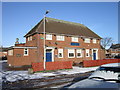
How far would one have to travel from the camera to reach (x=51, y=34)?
2216 centimetres

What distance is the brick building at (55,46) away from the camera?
19391 mm

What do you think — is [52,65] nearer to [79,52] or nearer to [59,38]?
[59,38]

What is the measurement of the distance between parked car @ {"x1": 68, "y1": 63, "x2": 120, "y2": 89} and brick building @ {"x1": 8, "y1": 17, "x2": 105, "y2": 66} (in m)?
16.4

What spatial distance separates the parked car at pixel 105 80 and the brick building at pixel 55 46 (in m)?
16.4

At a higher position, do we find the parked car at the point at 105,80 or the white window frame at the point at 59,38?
the white window frame at the point at 59,38

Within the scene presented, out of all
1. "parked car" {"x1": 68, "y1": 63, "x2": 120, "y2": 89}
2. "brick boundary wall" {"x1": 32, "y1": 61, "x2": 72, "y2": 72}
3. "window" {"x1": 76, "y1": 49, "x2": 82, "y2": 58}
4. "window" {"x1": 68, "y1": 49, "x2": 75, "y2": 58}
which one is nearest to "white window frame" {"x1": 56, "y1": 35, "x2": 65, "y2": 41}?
"window" {"x1": 68, "y1": 49, "x2": 75, "y2": 58}

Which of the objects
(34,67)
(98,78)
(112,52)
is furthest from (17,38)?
(112,52)

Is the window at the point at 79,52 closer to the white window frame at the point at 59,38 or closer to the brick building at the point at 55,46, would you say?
the brick building at the point at 55,46

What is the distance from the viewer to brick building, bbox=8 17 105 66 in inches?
763

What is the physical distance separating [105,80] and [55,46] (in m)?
18.4

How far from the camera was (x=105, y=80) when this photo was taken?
12.7 feet

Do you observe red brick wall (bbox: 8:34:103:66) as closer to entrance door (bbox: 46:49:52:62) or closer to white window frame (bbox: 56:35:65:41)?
white window frame (bbox: 56:35:65:41)

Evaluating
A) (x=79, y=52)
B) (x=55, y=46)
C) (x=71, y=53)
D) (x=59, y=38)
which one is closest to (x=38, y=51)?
(x=55, y=46)

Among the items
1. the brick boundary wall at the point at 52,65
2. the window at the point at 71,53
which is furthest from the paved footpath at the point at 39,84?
the window at the point at 71,53
